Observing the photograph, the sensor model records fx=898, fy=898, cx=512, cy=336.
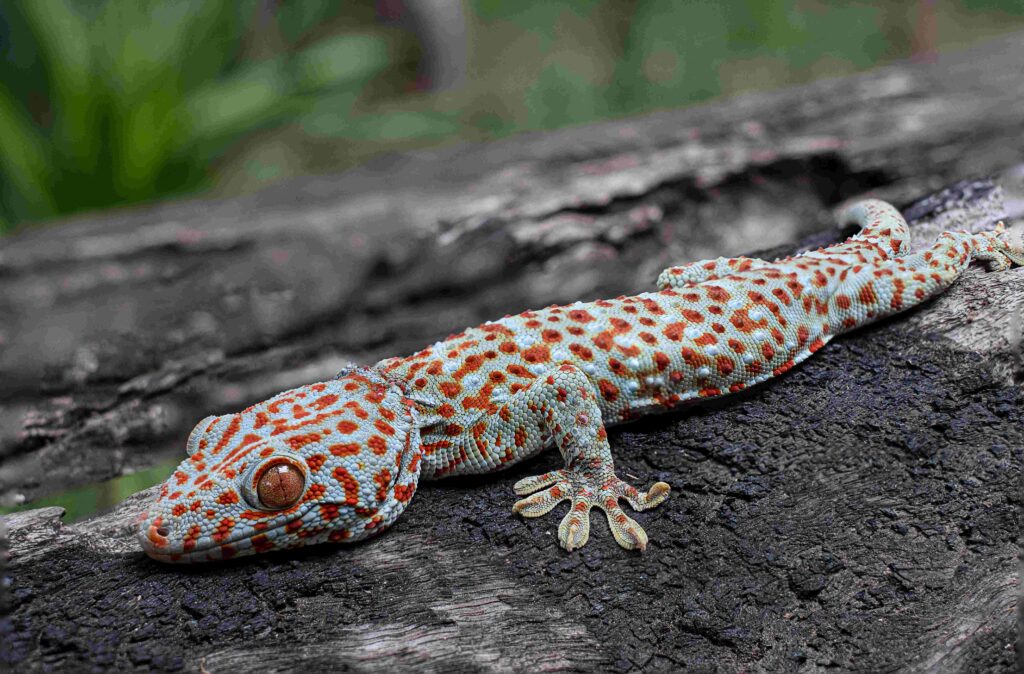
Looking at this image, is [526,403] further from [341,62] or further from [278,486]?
[341,62]

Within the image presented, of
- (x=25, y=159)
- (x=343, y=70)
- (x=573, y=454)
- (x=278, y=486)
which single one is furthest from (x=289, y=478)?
(x=343, y=70)

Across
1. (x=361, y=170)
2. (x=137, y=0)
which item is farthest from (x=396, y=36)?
(x=361, y=170)

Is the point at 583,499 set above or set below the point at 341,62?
below

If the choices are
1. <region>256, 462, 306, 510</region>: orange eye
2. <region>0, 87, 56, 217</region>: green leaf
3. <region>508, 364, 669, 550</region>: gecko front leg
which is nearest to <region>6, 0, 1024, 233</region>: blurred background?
<region>0, 87, 56, 217</region>: green leaf

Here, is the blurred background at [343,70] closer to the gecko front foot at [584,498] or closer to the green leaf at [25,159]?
the green leaf at [25,159]

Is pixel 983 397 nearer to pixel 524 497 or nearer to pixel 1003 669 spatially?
pixel 1003 669

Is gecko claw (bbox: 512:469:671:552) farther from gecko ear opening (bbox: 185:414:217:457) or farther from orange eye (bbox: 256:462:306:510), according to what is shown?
gecko ear opening (bbox: 185:414:217:457)
